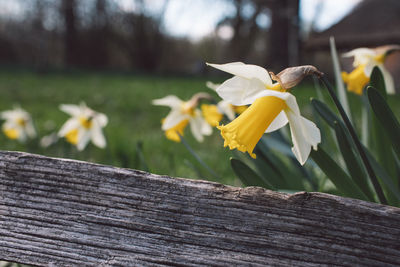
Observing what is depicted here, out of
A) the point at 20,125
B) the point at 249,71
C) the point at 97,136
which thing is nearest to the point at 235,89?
the point at 249,71

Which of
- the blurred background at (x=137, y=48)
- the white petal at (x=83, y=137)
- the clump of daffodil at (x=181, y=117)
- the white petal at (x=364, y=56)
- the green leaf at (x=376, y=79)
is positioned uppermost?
the green leaf at (x=376, y=79)

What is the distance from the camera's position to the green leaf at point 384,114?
0.66m

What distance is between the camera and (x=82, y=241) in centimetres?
65

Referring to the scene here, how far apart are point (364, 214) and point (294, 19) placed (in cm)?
527

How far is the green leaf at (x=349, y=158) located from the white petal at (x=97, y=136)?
1185 millimetres

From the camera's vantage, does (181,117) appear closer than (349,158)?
No

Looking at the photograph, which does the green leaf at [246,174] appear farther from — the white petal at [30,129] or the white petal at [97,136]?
the white petal at [30,129]

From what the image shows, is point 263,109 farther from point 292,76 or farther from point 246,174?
point 246,174

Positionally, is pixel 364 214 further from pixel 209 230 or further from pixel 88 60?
pixel 88 60

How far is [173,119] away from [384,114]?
0.80 metres

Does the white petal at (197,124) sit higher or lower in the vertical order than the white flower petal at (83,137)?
higher

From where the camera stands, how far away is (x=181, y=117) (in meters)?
1.36

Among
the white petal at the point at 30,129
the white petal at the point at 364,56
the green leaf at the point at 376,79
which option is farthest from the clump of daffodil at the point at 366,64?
the white petal at the point at 30,129

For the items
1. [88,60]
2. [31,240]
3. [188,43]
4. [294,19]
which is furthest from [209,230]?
[188,43]
